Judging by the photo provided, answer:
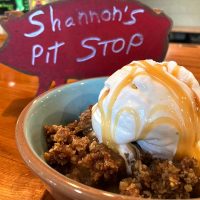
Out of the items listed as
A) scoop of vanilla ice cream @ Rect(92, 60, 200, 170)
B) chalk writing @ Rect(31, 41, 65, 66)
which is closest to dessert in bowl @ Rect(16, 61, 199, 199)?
scoop of vanilla ice cream @ Rect(92, 60, 200, 170)

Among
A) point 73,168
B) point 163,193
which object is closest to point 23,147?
→ point 73,168

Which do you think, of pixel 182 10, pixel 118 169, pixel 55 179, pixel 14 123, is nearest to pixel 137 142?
pixel 118 169

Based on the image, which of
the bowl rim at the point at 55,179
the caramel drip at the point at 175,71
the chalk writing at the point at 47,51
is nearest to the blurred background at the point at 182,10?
the chalk writing at the point at 47,51

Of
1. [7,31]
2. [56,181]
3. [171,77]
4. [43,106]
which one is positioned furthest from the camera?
[7,31]

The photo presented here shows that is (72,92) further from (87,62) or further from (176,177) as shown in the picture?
(176,177)

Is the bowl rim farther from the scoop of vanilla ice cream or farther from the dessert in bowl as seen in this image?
the scoop of vanilla ice cream

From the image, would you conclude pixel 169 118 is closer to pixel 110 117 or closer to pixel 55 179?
pixel 110 117

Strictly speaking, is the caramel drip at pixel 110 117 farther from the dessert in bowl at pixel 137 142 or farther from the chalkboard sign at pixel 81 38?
the chalkboard sign at pixel 81 38

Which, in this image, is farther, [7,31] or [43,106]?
[7,31]
